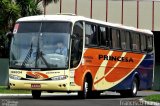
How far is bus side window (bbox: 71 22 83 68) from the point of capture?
23609 millimetres

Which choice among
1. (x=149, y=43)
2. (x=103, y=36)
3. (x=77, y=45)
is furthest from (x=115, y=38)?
(x=149, y=43)

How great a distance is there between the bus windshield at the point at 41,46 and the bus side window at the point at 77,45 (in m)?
0.31

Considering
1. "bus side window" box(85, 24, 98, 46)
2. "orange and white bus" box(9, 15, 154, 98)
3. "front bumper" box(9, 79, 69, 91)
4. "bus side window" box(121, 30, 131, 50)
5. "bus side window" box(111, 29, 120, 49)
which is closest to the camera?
"front bumper" box(9, 79, 69, 91)

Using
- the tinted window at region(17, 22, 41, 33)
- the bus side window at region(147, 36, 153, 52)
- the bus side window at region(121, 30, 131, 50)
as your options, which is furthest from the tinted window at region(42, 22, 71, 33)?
the bus side window at region(147, 36, 153, 52)

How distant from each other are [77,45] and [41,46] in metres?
1.40

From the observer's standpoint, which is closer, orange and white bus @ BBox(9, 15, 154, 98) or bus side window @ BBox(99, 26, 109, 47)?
orange and white bus @ BBox(9, 15, 154, 98)

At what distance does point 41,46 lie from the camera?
2359 centimetres

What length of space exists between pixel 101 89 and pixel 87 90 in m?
1.52

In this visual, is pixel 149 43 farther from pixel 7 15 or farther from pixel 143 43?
pixel 7 15

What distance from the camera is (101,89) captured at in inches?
1045

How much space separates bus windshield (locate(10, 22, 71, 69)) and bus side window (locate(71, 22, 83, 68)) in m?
0.31

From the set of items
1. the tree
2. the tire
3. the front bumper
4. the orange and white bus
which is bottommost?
the tire

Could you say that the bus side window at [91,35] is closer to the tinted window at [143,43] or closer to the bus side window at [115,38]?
the bus side window at [115,38]

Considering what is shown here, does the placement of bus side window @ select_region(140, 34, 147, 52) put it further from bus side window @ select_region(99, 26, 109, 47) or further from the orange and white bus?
bus side window @ select_region(99, 26, 109, 47)
